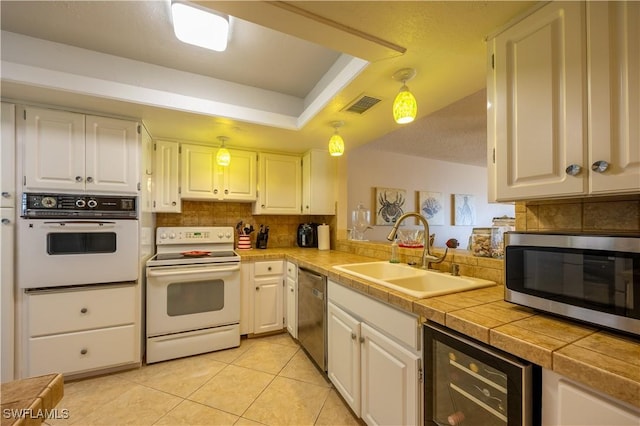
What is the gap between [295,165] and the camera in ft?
10.3

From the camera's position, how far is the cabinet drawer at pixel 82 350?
1805mm

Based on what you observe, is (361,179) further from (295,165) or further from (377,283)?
(377,283)

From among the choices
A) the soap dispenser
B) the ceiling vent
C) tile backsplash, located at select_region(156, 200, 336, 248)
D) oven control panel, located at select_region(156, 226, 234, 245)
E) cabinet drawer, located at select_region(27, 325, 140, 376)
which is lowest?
cabinet drawer, located at select_region(27, 325, 140, 376)

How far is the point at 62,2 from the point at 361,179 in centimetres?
340

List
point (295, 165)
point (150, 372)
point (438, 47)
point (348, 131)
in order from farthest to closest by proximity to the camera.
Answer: point (295, 165)
point (348, 131)
point (150, 372)
point (438, 47)

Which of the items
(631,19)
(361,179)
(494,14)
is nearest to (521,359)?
(631,19)

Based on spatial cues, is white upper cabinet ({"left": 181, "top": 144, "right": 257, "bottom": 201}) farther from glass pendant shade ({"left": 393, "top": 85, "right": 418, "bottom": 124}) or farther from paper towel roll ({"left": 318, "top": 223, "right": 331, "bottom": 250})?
glass pendant shade ({"left": 393, "top": 85, "right": 418, "bottom": 124})

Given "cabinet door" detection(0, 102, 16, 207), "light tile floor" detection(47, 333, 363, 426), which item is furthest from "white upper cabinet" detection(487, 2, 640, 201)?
"cabinet door" detection(0, 102, 16, 207)

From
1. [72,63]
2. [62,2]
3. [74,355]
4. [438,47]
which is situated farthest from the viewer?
[74,355]

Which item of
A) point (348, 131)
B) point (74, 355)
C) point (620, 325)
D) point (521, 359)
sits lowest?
point (74, 355)

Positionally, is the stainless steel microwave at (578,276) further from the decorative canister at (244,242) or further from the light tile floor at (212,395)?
the decorative canister at (244,242)

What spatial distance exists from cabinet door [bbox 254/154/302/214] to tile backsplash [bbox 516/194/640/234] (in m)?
2.24

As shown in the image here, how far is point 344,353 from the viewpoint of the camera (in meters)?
1.59

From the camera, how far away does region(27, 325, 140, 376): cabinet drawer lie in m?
1.80
